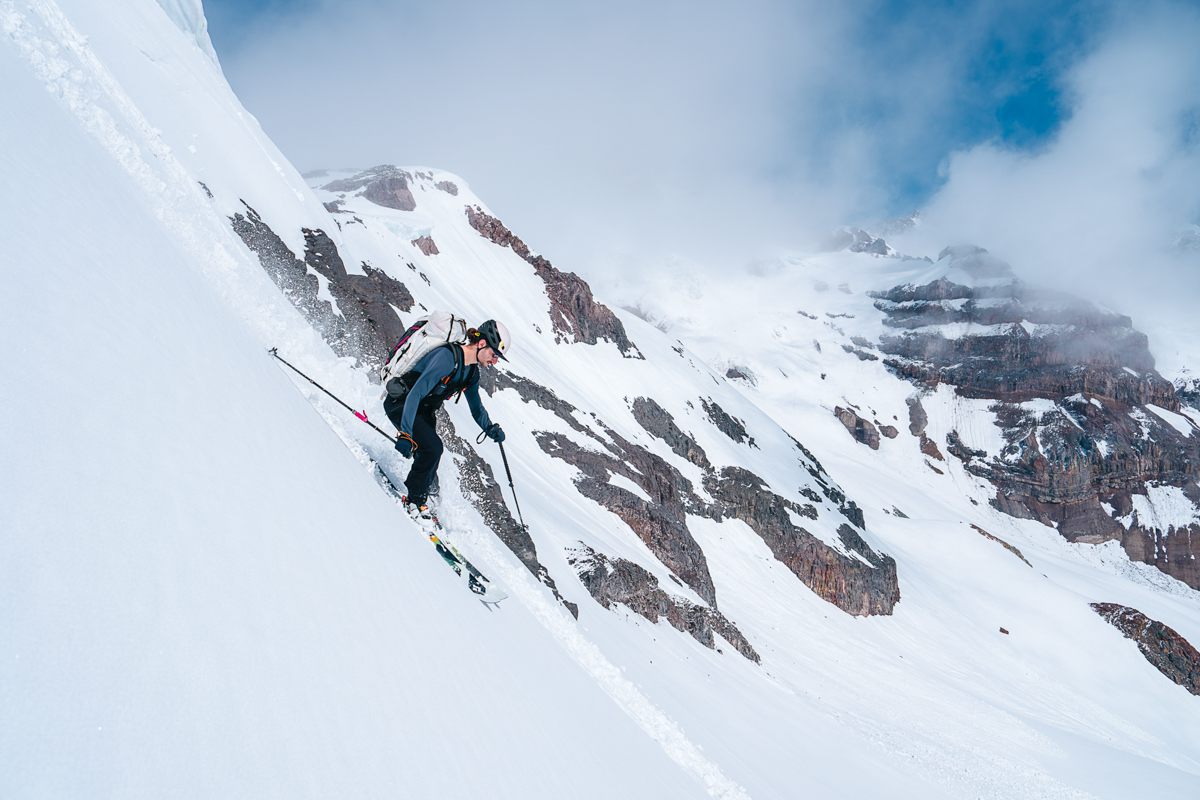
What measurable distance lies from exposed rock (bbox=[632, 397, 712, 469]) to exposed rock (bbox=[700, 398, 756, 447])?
8118 mm

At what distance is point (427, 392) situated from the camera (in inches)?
254

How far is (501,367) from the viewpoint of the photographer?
140 ft

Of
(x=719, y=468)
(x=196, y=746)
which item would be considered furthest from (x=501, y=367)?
(x=196, y=746)

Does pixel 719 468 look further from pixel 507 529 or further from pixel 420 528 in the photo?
pixel 420 528

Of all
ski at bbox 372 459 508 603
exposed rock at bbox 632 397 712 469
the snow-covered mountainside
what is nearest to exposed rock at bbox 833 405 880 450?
the snow-covered mountainside

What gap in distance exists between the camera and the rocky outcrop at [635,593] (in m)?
17.1

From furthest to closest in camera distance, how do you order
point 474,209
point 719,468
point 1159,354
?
point 1159,354 → point 474,209 → point 719,468

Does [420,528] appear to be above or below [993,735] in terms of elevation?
below

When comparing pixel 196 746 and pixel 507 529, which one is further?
pixel 507 529

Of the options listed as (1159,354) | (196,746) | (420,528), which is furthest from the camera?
(1159,354)

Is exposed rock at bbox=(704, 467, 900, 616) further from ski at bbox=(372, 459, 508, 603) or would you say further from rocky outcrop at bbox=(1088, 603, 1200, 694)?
ski at bbox=(372, 459, 508, 603)

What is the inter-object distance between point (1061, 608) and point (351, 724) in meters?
86.8

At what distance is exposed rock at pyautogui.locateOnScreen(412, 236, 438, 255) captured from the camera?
204 feet

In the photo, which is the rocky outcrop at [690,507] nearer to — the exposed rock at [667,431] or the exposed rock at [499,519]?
the exposed rock at [667,431]
